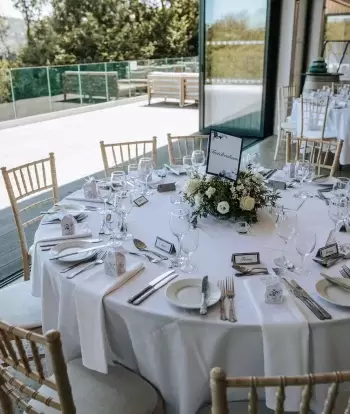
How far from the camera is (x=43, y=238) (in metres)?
1.95

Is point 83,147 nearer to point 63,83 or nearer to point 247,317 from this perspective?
point 63,83

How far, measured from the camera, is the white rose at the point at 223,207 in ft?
6.47

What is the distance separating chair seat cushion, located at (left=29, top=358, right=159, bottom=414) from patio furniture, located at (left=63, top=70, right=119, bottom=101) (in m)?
9.90

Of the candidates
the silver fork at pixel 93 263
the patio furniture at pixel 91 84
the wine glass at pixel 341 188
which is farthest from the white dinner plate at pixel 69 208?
the patio furniture at pixel 91 84

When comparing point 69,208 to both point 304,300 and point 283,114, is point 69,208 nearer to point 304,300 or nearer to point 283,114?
point 304,300

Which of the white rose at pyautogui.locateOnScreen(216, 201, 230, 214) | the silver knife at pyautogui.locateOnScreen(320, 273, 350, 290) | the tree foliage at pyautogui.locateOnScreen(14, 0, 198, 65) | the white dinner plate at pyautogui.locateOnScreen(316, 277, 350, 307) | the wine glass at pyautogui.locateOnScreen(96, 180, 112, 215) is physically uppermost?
the tree foliage at pyautogui.locateOnScreen(14, 0, 198, 65)

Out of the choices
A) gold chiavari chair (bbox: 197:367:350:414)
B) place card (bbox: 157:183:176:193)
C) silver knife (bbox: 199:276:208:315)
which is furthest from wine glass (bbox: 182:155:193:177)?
gold chiavari chair (bbox: 197:367:350:414)

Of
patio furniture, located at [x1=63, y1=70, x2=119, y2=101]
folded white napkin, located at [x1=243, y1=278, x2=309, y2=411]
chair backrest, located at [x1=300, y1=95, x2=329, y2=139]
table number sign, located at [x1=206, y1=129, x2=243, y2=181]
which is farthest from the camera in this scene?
patio furniture, located at [x1=63, y1=70, x2=119, y2=101]

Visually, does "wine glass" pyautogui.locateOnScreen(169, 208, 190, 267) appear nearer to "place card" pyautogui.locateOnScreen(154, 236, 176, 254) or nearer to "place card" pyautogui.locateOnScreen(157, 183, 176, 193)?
"place card" pyautogui.locateOnScreen(154, 236, 176, 254)

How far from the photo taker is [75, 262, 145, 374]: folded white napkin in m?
1.51

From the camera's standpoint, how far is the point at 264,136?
25.4ft

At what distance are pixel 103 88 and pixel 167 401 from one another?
429 inches

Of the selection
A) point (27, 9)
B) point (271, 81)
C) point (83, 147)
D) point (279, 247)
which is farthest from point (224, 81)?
point (27, 9)

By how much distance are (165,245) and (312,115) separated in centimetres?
440
